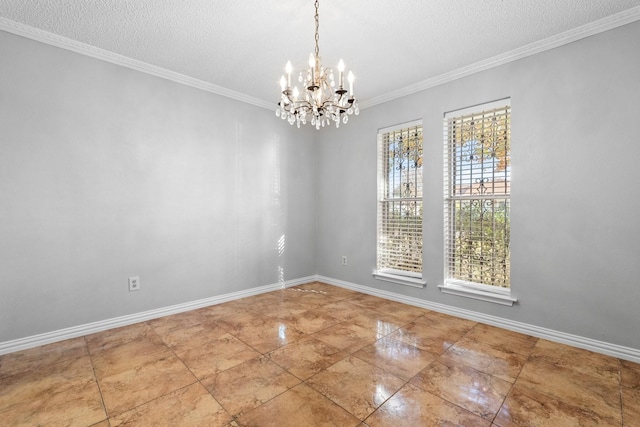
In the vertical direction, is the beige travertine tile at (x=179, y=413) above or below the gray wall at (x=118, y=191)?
below

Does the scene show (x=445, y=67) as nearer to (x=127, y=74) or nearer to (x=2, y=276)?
(x=127, y=74)

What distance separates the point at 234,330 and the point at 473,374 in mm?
2045

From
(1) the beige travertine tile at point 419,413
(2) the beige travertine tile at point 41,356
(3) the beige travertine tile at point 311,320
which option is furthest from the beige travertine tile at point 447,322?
(2) the beige travertine tile at point 41,356

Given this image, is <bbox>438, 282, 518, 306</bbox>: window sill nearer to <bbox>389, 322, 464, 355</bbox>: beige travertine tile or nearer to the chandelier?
<bbox>389, 322, 464, 355</bbox>: beige travertine tile

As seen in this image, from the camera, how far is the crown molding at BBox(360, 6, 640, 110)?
7.63ft

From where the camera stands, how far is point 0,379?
6.67ft

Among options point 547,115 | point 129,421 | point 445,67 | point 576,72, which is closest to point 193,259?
point 129,421

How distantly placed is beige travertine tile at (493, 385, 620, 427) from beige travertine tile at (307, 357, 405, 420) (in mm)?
600

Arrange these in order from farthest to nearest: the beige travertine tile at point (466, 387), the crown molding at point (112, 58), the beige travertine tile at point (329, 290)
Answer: the beige travertine tile at point (329, 290)
the crown molding at point (112, 58)
the beige travertine tile at point (466, 387)

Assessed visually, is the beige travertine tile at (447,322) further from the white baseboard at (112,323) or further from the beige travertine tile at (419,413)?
the white baseboard at (112,323)

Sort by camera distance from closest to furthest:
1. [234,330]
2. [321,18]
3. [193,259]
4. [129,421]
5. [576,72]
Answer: [129,421] < [321,18] < [576,72] < [234,330] < [193,259]

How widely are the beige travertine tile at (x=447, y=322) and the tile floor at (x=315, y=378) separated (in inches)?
1.1

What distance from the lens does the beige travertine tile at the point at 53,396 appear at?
5.40 feet

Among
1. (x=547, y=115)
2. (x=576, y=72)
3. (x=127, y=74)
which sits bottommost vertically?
(x=547, y=115)
